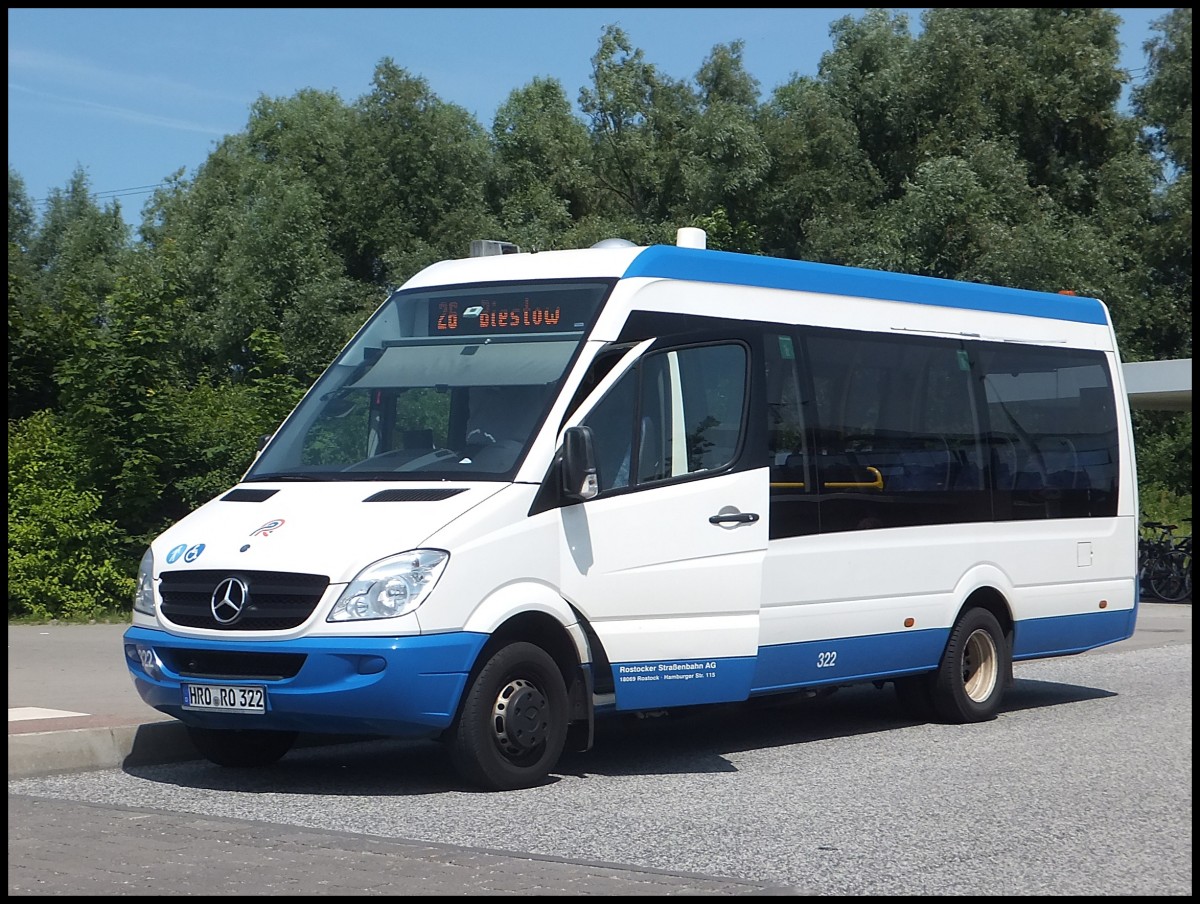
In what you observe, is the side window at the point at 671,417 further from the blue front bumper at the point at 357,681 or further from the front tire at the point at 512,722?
the blue front bumper at the point at 357,681

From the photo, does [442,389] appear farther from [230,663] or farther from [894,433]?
[894,433]

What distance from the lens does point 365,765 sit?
31.8 feet

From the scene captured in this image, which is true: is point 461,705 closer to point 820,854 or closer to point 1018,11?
point 820,854

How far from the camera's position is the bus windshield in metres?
8.96

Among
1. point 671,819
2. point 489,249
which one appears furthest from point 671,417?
point 671,819

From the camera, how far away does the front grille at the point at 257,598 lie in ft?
26.6

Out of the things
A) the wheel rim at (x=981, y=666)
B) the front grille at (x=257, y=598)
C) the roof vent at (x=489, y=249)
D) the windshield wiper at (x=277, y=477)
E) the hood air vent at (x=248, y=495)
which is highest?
the roof vent at (x=489, y=249)

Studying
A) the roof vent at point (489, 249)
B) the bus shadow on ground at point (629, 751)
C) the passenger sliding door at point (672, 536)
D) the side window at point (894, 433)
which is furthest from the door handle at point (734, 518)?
the roof vent at point (489, 249)

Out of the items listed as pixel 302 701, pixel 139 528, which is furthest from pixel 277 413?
pixel 302 701

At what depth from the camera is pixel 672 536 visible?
9281 mm

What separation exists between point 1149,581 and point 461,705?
2209 cm

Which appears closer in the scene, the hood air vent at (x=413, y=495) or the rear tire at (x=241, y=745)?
the hood air vent at (x=413, y=495)

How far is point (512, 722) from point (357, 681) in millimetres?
894

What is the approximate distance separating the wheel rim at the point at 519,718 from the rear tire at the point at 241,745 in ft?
4.73
